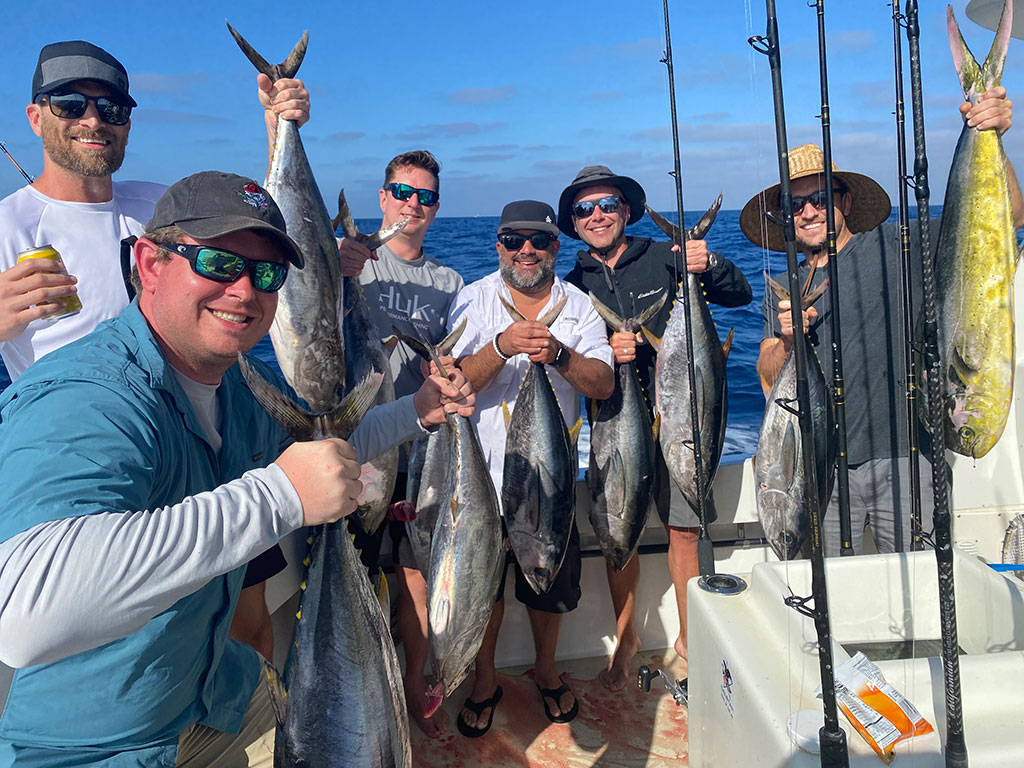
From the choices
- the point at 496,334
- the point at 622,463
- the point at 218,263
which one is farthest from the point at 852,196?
the point at 218,263

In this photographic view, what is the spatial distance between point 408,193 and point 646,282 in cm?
107

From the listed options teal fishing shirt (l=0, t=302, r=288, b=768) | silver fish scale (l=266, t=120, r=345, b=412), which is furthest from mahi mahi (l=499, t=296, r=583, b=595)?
teal fishing shirt (l=0, t=302, r=288, b=768)

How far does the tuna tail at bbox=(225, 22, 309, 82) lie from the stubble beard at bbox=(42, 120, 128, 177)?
53 cm

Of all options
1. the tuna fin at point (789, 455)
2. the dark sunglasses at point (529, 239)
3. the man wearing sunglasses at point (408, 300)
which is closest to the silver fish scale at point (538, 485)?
the man wearing sunglasses at point (408, 300)

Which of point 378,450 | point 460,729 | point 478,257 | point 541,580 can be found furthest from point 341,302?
point 478,257

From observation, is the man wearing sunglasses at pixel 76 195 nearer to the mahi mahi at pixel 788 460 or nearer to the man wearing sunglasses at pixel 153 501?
the man wearing sunglasses at pixel 153 501

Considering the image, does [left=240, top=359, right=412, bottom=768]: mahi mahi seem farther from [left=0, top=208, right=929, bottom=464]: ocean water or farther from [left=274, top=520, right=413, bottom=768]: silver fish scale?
[left=0, top=208, right=929, bottom=464]: ocean water

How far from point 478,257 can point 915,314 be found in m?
16.4

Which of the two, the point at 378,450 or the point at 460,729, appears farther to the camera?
the point at 460,729

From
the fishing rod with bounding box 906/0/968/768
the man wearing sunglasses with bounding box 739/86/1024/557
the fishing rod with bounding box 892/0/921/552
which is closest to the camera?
the fishing rod with bounding box 906/0/968/768

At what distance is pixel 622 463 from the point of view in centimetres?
283

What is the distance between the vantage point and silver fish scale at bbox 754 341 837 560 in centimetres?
267

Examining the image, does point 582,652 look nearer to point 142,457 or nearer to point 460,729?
point 460,729

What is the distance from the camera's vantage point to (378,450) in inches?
79.2
